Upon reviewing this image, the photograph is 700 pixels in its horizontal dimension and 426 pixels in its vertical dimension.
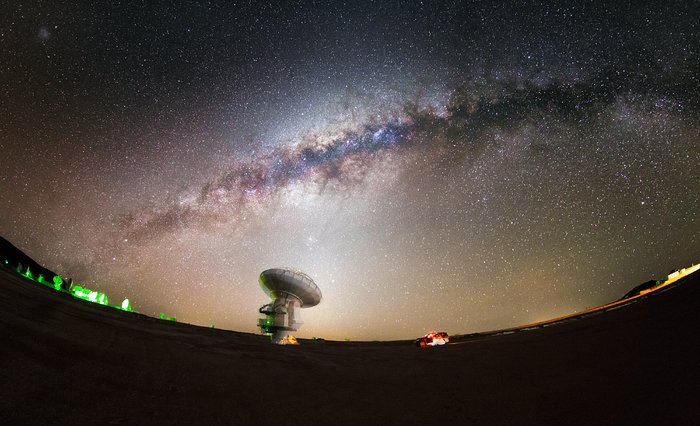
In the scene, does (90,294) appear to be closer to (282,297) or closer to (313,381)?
(282,297)

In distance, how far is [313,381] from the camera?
5051 millimetres

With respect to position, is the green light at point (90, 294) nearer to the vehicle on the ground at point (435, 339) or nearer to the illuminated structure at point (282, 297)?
the illuminated structure at point (282, 297)

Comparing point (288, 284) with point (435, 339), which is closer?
point (435, 339)

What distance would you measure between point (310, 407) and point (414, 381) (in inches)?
87.7

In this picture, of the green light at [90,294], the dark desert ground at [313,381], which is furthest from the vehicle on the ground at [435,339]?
the green light at [90,294]

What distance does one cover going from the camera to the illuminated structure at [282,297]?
110ft

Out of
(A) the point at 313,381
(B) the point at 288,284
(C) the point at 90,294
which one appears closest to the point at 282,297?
(B) the point at 288,284

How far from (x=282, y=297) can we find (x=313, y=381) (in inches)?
1243

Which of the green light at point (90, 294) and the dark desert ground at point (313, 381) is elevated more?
the green light at point (90, 294)

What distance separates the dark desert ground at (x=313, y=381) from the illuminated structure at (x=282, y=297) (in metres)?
28.1

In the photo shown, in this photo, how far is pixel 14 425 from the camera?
2.36m

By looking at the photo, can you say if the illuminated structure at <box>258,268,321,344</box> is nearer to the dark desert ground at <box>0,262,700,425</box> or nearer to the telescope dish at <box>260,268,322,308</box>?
the telescope dish at <box>260,268,322,308</box>

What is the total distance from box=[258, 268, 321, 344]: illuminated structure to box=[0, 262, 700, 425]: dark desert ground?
28.1 meters

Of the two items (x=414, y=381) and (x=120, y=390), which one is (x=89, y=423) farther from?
(x=414, y=381)
